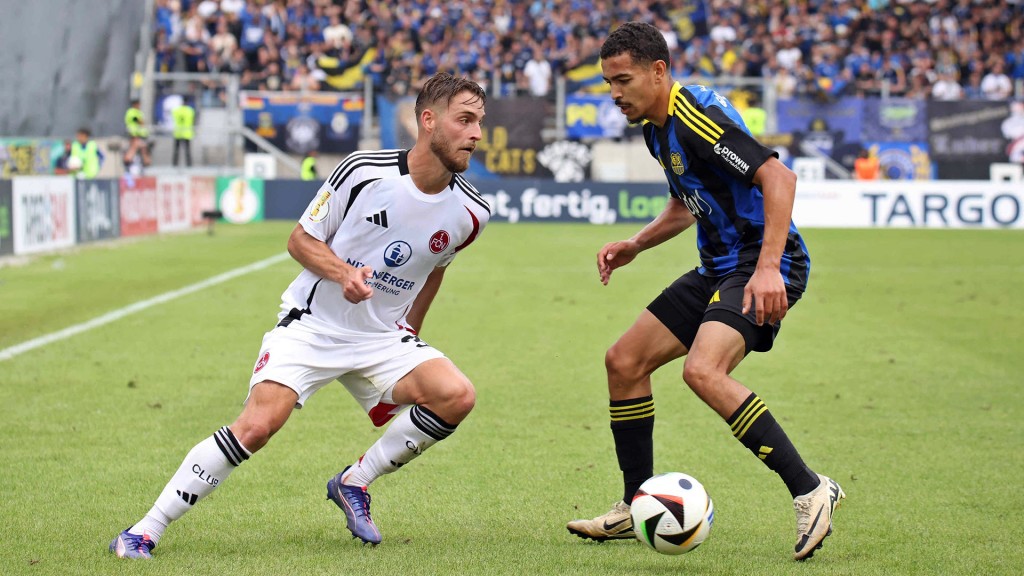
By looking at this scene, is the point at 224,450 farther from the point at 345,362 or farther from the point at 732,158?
the point at 732,158

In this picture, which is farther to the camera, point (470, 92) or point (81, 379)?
point (81, 379)

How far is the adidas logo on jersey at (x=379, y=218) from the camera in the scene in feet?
17.0

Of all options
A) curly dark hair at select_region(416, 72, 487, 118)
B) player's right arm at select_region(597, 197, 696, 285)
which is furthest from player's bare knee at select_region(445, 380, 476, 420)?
curly dark hair at select_region(416, 72, 487, 118)

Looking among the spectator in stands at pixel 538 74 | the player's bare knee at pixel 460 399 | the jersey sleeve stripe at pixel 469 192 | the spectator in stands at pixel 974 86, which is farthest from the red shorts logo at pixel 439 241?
the spectator in stands at pixel 974 86

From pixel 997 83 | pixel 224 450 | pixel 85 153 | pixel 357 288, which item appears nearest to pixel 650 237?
pixel 357 288

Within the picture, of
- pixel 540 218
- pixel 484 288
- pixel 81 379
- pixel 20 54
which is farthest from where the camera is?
pixel 540 218

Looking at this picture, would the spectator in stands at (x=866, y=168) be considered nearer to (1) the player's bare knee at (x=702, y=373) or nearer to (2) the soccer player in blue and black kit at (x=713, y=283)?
(2) the soccer player in blue and black kit at (x=713, y=283)

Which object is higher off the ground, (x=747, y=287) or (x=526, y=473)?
(x=747, y=287)

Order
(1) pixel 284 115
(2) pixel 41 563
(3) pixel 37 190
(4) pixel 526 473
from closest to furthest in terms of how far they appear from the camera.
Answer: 1. (2) pixel 41 563
2. (4) pixel 526 473
3. (3) pixel 37 190
4. (1) pixel 284 115

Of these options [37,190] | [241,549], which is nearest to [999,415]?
[241,549]

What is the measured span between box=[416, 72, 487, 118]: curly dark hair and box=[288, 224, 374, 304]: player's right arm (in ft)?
2.20

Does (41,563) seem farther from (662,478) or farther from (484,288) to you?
(484,288)

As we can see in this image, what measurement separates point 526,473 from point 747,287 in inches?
78.3

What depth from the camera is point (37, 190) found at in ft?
61.1
